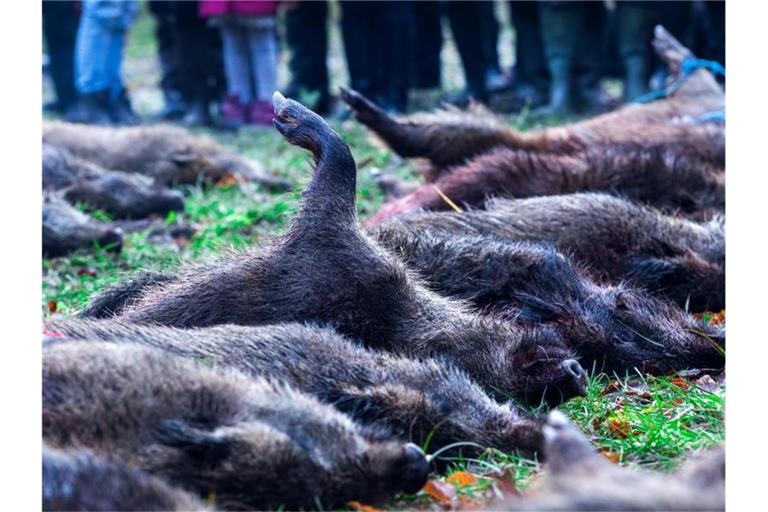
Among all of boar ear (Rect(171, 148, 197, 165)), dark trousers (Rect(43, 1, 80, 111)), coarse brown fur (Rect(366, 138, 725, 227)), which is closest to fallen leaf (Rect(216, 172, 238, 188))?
boar ear (Rect(171, 148, 197, 165))

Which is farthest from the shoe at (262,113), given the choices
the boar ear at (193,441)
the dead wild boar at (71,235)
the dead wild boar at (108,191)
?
the boar ear at (193,441)

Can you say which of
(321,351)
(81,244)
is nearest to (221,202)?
(81,244)

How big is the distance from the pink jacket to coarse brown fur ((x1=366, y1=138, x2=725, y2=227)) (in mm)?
5511

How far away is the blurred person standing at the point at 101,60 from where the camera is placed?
10195 mm

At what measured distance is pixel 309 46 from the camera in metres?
11.6

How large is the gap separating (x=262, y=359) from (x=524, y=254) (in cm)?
137

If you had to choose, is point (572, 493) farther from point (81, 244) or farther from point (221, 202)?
point (221, 202)

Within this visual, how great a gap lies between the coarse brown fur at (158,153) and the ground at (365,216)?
218 mm

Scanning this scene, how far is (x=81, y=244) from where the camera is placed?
20.3 feet

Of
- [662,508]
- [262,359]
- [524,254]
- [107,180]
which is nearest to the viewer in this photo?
[662,508]

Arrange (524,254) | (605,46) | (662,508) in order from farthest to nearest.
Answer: (605,46), (524,254), (662,508)

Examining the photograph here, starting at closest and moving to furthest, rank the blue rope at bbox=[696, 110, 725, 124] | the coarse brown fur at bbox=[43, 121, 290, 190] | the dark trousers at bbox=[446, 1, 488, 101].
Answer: the blue rope at bbox=[696, 110, 725, 124], the coarse brown fur at bbox=[43, 121, 290, 190], the dark trousers at bbox=[446, 1, 488, 101]

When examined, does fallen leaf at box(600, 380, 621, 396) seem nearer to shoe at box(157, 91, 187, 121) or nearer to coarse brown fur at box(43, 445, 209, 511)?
coarse brown fur at box(43, 445, 209, 511)

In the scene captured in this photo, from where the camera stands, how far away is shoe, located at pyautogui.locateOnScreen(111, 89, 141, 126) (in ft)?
36.1
